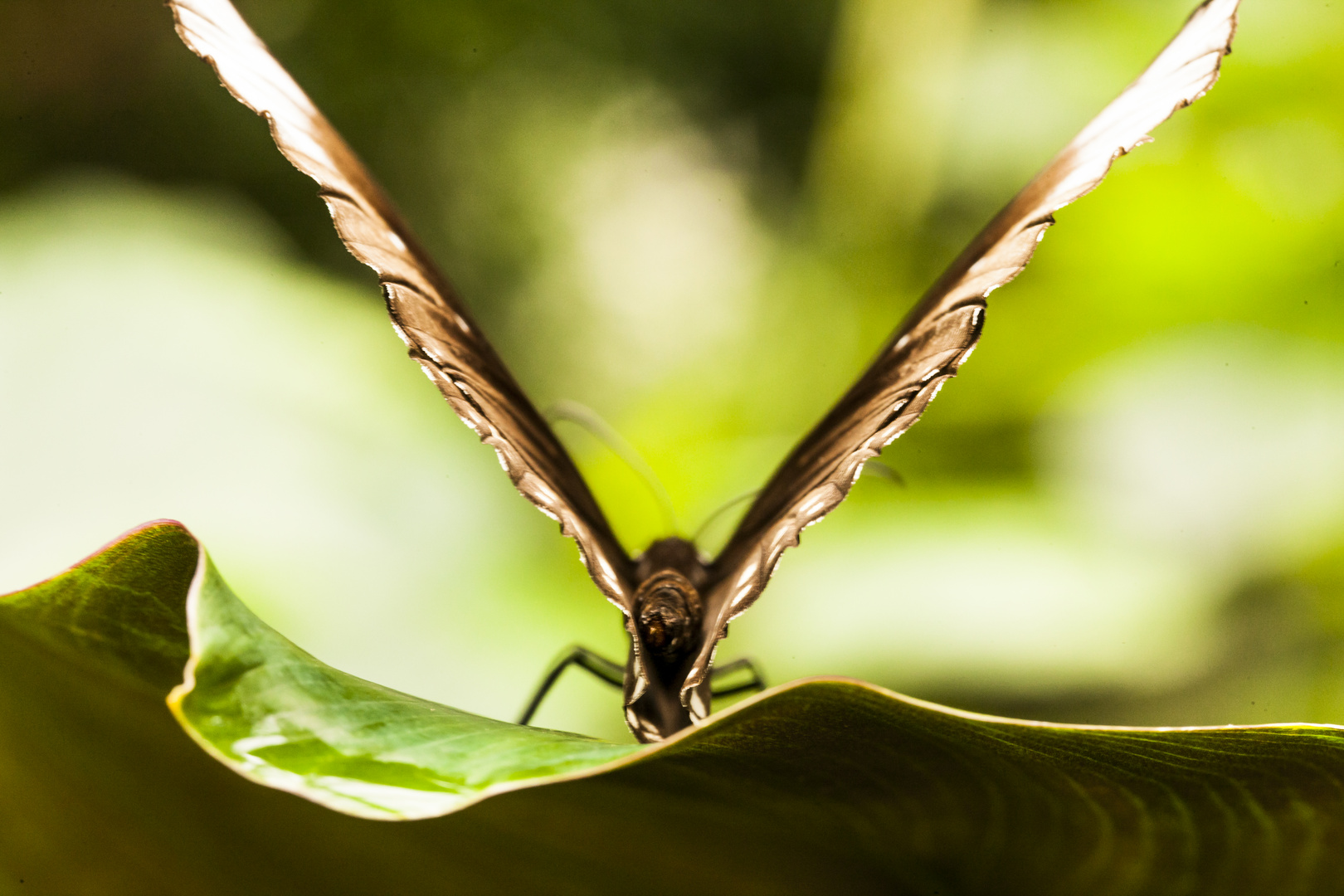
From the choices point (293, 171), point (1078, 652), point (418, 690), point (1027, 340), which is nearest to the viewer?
point (418, 690)

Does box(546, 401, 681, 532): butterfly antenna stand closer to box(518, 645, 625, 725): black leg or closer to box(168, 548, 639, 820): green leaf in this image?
box(518, 645, 625, 725): black leg

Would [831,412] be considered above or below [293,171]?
below

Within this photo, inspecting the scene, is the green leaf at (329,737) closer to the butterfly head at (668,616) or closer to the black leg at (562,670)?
the butterfly head at (668,616)

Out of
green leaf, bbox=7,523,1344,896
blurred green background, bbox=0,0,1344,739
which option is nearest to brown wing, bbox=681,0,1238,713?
green leaf, bbox=7,523,1344,896

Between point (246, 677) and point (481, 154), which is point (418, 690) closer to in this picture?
point (246, 677)

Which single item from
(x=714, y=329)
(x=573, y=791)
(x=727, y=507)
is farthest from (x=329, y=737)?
(x=714, y=329)

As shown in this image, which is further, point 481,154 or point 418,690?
point 481,154

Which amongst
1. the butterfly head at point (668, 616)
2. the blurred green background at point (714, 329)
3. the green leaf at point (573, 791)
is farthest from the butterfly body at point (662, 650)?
the blurred green background at point (714, 329)

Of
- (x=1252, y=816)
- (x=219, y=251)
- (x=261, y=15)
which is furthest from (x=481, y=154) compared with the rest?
(x=1252, y=816)

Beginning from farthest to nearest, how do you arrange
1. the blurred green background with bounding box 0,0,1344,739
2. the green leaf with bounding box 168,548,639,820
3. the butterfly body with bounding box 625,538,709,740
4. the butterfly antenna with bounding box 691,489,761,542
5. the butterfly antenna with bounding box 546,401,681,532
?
the butterfly antenna with bounding box 546,401,681,532 → the blurred green background with bounding box 0,0,1344,739 → the butterfly antenna with bounding box 691,489,761,542 → the butterfly body with bounding box 625,538,709,740 → the green leaf with bounding box 168,548,639,820
